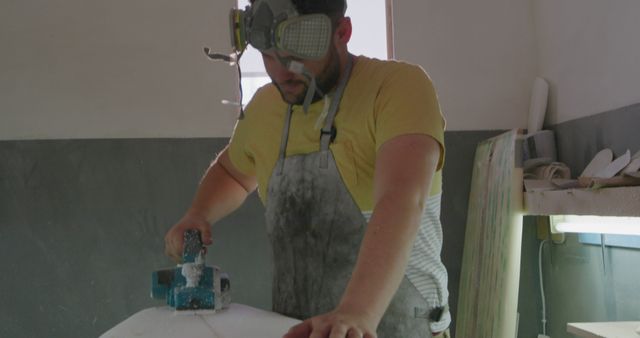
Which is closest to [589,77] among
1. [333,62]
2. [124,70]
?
[333,62]

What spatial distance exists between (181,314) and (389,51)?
2.21m

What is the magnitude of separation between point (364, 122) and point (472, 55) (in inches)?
81.6

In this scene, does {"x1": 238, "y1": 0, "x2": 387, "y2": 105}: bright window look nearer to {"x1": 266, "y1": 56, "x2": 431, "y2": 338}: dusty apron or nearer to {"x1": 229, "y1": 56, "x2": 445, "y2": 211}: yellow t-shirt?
{"x1": 229, "y1": 56, "x2": 445, "y2": 211}: yellow t-shirt

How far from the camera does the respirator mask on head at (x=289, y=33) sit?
1443 millimetres

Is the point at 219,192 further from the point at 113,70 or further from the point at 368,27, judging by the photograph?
the point at 368,27

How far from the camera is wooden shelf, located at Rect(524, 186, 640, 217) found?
1.89 metres

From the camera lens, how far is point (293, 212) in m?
1.56

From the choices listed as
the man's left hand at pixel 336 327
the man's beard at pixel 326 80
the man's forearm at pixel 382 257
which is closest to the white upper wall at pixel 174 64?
the man's beard at pixel 326 80

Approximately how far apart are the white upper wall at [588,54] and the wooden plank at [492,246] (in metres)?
0.40

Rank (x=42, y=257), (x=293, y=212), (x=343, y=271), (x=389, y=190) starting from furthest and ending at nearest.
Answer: (x=42, y=257), (x=293, y=212), (x=343, y=271), (x=389, y=190)

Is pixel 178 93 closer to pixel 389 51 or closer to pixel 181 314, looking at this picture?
pixel 389 51

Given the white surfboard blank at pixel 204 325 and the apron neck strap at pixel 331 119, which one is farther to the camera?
the apron neck strap at pixel 331 119

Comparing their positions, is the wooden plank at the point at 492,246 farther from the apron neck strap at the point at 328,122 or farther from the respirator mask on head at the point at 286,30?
the respirator mask on head at the point at 286,30

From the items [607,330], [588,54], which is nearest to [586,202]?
[607,330]
